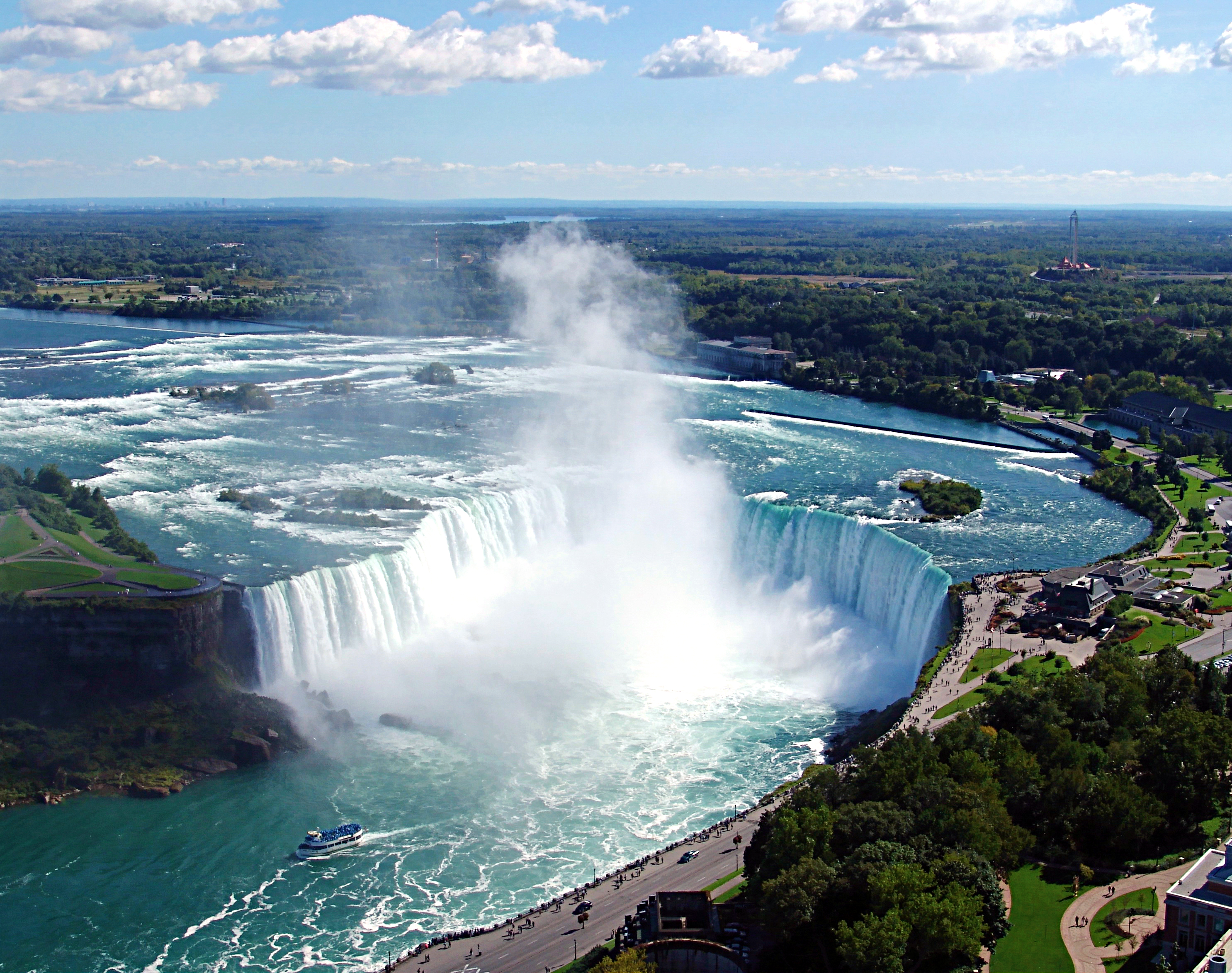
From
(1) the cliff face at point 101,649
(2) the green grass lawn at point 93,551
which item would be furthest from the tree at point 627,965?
(2) the green grass lawn at point 93,551

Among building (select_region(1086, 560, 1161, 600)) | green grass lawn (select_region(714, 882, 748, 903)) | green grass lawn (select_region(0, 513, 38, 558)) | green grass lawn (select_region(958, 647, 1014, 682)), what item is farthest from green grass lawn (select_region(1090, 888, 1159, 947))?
green grass lawn (select_region(0, 513, 38, 558))

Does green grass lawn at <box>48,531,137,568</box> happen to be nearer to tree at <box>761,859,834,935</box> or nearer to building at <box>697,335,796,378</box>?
tree at <box>761,859,834,935</box>

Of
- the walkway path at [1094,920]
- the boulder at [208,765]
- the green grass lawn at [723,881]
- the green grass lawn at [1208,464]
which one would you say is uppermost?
the green grass lawn at [1208,464]

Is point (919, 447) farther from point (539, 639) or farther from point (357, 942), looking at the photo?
point (357, 942)

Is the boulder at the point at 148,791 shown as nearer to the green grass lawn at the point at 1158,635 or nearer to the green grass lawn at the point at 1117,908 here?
the green grass lawn at the point at 1117,908

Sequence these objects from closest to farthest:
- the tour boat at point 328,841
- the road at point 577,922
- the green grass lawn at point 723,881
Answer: the road at point 577,922 < the green grass lawn at point 723,881 < the tour boat at point 328,841
